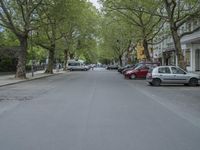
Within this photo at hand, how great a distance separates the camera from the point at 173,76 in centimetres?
2947

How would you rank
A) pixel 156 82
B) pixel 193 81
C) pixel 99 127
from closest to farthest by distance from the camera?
1. pixel 99 127
2. pixel 193 81
3. pixel 156 82

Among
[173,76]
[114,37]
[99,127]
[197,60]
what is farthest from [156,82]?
[114,37]

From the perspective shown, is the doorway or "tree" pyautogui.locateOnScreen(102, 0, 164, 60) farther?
the doorway

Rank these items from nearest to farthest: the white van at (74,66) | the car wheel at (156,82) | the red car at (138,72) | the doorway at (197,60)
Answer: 1. the car wheel at (156,82)
2. the red car at (138,72)
3. the doorway at (197,60)
4. the white van at (74,66)

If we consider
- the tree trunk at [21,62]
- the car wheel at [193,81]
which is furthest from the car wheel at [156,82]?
the tree trunk at [21,62]

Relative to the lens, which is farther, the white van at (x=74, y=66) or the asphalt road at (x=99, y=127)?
the white van at (x=74, y=66)

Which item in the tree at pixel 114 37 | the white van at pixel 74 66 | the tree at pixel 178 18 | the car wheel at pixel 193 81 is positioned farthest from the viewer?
the white van at pixel 74 66

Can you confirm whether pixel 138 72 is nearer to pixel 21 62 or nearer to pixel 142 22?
pixel 142 22

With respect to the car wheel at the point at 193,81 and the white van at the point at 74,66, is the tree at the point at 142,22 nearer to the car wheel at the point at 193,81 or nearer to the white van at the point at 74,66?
the car wheel at the point at 193,81

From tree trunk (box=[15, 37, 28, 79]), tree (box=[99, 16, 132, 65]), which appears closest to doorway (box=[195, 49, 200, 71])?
tree (box=[99, 16, 132, 65])

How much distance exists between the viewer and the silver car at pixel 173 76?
29500mm

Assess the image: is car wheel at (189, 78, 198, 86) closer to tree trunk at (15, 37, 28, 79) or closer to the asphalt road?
the asphalt road

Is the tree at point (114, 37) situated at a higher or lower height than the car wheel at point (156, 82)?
higher

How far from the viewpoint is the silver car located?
29500 mm
